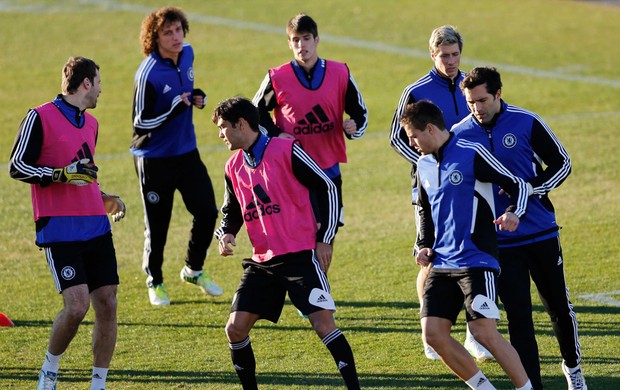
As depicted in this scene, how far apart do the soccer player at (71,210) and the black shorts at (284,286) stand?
105cm

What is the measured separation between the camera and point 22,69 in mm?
22281

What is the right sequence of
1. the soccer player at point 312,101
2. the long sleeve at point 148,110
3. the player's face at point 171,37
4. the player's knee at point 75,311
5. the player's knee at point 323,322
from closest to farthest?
the player's knee at point 323,322 < the player's knee at point 75,311 < the soccer player at point 312,101 < the long sleeve at point 148,110 < the player's face at point 171,37

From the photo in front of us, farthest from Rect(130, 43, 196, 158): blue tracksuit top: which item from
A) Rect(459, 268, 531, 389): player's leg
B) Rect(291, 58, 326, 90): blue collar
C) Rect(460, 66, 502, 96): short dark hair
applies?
Rect(459, 268, 531, 389): player's leg

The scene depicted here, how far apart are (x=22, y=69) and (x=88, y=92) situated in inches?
628

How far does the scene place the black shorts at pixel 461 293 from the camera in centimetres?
618

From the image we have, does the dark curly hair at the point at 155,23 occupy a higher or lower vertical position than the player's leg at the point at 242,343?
higher

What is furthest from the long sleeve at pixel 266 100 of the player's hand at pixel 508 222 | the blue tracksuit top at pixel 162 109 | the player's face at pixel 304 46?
the player's hand at pixel 508 222

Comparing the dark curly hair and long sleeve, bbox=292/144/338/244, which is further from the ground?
the dark curly hair

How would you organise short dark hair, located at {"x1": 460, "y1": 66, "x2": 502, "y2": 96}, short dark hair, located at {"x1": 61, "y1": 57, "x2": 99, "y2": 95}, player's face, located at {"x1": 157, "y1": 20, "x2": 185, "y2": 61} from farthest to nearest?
1. player's face, located at {"x1": 157, "y1": 20, "x2": 185, "y2": 61}
2. short dark hair, located at {"x1": 61, "y1": 57, "x2": 99, "y2": 95}
3. short dark hair, located at {"x1": 460, "y1": 66, "x2": 502, "y2": 96}

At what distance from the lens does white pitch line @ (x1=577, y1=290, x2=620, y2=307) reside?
8891 millimetres

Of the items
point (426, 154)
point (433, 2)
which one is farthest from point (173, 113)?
point (433, 2)

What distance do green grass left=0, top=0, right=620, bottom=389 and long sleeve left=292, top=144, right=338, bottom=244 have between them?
4.07ft

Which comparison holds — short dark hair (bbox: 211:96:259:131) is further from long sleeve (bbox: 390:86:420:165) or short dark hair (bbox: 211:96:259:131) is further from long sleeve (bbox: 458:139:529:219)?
long sleeve (bbox: 390:86:420:165)

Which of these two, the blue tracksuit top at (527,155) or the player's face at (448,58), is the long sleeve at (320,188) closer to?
the blue tracksuit top at (527,155)
